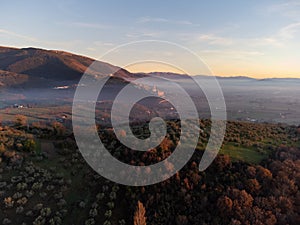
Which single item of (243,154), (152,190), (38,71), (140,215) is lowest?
(140,215)

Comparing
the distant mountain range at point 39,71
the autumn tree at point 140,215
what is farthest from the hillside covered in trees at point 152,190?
the distant mountain range at point 39,71

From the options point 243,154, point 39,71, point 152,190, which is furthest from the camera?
point 39,71

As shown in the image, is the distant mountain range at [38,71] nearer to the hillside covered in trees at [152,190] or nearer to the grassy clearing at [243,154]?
the hillside covered in trees at [152,190]

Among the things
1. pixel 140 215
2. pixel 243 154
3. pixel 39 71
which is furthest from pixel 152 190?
pixel 39 71

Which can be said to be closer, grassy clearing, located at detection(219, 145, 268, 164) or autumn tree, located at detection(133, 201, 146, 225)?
autumn tree, located at detection(133, 201, 146, 225)

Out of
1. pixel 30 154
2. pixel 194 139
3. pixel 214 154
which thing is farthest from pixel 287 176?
pixel 30 154

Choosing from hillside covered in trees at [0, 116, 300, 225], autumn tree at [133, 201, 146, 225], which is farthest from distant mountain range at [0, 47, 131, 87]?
autumn tree at [133, 201, 146, 225]

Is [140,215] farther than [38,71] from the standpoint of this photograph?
No

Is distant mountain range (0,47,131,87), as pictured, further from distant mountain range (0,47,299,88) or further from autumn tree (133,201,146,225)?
autumn tree (133,201,146,225)

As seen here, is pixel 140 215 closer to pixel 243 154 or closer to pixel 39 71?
pixel 243 154
